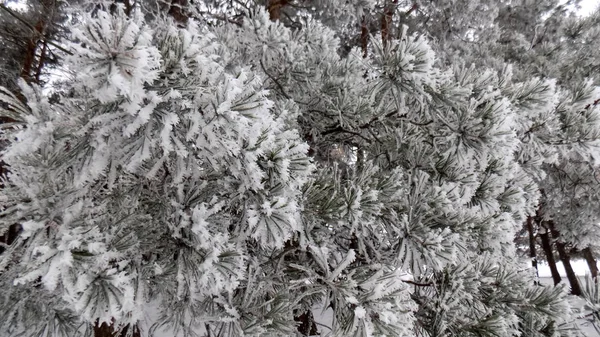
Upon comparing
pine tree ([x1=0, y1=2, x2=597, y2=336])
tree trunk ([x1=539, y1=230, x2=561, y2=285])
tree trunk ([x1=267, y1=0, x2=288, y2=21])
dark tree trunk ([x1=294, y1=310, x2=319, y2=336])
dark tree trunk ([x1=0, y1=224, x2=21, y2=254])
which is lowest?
dark tree trunk ([x1=0, y1=224, x2=21, y2=254])

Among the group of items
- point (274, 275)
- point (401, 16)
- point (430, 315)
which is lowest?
point (274, 275)

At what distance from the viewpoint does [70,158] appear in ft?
3.80

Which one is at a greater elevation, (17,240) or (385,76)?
(385,76)

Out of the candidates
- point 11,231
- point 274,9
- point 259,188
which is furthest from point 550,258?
point 11,231

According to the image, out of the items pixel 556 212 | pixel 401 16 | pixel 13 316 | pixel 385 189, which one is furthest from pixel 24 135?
pixel 556 212

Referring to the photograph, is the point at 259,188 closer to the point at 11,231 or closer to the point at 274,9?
the point at 274,9

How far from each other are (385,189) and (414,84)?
1.70ft

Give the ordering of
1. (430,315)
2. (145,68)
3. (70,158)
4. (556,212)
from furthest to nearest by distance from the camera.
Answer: (556,212)
(430,315)
(70,158)
(145,68)

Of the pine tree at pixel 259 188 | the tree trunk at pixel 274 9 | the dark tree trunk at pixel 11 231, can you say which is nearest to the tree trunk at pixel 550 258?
the pine tree at pixel 259 188

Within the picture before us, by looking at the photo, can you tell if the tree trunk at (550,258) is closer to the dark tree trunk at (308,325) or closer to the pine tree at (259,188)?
the pine tree at (259,188)

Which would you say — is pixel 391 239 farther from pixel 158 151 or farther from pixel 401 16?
pixel 401 16

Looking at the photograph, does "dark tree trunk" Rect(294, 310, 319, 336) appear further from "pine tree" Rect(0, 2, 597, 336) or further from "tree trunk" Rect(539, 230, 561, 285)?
"tree trunk" Rect(539, 230, 561, 285)

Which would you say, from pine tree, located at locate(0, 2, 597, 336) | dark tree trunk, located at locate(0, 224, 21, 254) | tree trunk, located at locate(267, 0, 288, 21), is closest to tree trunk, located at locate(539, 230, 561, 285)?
pine tree, located at locate(0, 2, 597, 336)

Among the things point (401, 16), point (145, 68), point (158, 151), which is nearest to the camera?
point (145, 68)
